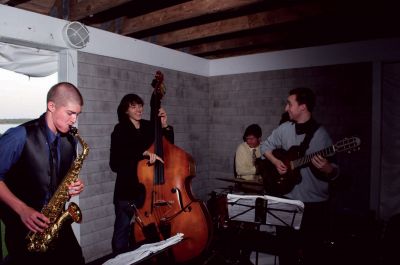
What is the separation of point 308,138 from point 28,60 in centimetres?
399

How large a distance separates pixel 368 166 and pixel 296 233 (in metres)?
2.82

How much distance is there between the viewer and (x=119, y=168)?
3854mm

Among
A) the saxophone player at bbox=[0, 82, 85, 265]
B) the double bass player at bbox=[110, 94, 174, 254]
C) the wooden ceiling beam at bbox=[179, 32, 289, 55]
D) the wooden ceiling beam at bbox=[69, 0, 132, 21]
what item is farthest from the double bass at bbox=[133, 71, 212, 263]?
the wooden ceiling beam at bbox=[179, 32, 289, 55]

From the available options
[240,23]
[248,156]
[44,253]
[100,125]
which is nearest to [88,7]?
[100,125]

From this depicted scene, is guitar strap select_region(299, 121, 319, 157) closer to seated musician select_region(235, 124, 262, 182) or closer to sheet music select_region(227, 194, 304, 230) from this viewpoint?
sheet music select_region(227, 194, 304, 230)

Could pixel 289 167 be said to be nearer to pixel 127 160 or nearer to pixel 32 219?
pixel 127 160

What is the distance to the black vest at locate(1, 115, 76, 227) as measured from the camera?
7.82ft

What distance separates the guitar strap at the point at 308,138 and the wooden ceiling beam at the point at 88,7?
2632mm

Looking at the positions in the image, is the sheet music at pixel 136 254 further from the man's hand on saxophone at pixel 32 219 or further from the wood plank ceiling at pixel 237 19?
the wood plank ceiling at pixel 237 19

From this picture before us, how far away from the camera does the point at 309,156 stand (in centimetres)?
337

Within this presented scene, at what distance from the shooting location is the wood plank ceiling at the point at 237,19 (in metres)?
3.92

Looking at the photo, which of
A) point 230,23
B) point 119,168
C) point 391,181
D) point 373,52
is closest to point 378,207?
point 391,181

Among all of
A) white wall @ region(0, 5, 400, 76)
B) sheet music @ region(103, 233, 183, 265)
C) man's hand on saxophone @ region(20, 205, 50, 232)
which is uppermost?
white wall @ region(0, 5, 400, 76)

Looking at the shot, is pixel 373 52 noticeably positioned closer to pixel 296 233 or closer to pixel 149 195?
pixel 296 233
